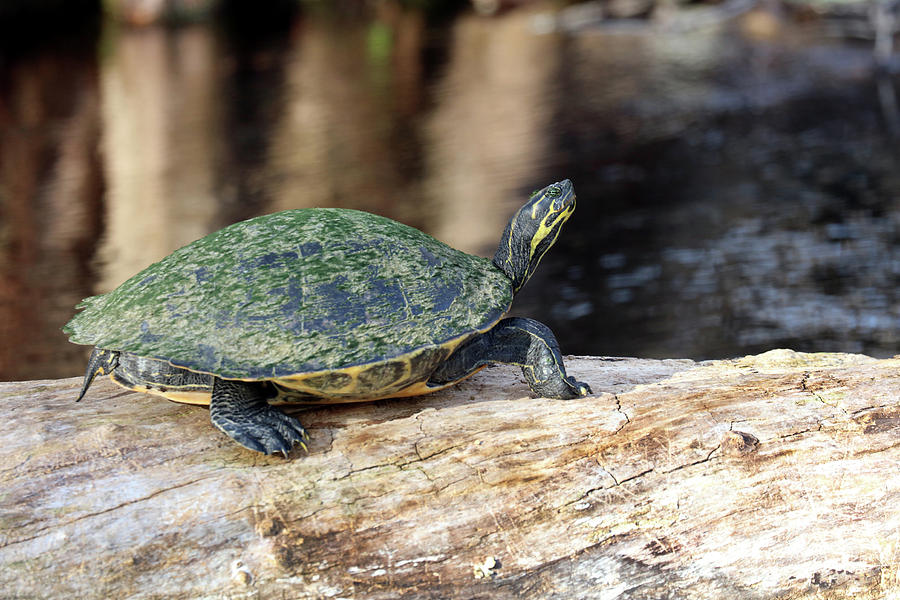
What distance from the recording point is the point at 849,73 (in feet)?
41.0

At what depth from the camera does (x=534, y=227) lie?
2.97 meters

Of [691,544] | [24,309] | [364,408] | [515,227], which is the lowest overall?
[24,309]

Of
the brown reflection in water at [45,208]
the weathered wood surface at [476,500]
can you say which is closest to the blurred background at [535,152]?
the brown reflection in water at [45,208]

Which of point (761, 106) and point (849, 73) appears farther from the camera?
point (849, 73)

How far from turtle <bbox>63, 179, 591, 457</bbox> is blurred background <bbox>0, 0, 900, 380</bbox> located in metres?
2.66

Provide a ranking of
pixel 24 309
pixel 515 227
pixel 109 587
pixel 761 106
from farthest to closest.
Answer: pixel 761 106
pixel 24 309
pixel 515 227
pixel 109 587

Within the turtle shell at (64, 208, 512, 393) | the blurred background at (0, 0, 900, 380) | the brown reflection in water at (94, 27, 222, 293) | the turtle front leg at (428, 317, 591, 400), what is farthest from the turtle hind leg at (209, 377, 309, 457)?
the brown reflection in water at (94, 27, 222, 293)

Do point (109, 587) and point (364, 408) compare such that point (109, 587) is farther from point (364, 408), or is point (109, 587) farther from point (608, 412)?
point (608, 412)

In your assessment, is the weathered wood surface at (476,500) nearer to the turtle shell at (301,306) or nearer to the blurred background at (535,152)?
the turtle shell at (301,306)

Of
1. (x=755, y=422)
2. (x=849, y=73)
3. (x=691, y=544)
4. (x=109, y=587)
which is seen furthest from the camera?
(x=849, y=73)

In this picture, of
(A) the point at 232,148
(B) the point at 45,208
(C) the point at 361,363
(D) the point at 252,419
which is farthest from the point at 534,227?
(A) the point at 232,148

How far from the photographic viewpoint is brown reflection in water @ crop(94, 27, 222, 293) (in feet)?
24.2

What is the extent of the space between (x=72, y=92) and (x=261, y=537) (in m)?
13.3

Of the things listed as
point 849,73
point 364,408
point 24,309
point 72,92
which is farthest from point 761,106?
point 72,92
